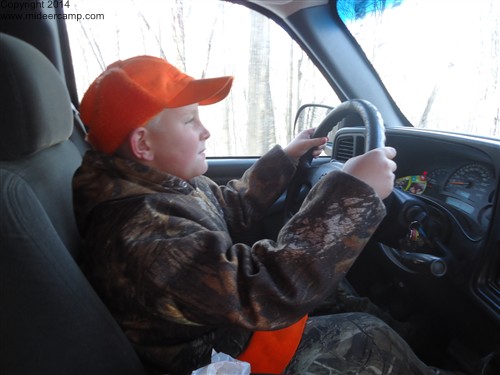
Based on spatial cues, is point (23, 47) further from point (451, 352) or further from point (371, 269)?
point (451, 352)

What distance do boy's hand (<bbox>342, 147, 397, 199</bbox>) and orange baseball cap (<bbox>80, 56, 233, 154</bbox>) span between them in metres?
0.36

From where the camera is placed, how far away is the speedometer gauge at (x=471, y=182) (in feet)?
3.48

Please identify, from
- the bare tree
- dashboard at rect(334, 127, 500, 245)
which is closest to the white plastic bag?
dashboard at rect(334, 127, 500, 245)

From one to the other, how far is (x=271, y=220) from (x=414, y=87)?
85cm

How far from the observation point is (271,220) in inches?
70.5

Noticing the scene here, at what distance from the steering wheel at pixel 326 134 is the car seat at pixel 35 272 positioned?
0.68 m

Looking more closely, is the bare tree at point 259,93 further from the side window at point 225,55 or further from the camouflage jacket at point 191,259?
the camouflage jacket at point 191,259

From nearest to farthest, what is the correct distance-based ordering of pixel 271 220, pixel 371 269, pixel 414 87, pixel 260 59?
pixel 371 269 < pixel 414 87 < pixel 271 220 < pixel 260 59

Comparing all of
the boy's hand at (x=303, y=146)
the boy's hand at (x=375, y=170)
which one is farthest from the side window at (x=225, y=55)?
the boy's hand at (x=375, y=170)

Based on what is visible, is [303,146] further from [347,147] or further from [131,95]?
[131,95]

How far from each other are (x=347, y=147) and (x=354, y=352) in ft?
2.23

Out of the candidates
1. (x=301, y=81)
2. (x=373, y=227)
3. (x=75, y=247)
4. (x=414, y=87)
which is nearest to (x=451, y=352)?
(x=373, y=227)

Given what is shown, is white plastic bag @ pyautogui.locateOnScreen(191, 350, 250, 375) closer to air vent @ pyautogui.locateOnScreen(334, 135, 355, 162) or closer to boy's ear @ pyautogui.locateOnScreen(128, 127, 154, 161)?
boy's ear @ pyautogui.locateOnScreen(128, 127, 154, 161)

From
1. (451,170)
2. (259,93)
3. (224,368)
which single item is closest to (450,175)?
(451,170)
